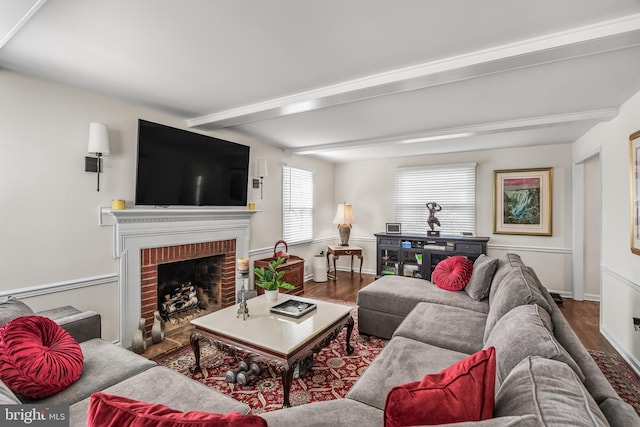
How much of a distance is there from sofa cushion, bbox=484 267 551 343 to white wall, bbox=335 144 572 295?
3106mm

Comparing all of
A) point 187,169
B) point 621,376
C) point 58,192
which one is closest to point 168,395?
point 58,192

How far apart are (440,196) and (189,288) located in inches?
169

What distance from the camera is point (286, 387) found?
6.46ft

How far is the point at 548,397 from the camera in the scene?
34.9 inches

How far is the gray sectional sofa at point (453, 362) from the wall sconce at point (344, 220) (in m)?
3.07

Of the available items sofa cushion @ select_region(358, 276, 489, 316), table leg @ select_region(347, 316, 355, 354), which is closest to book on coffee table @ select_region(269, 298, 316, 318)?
table leg @ select_region(347, 316, 355, 354)

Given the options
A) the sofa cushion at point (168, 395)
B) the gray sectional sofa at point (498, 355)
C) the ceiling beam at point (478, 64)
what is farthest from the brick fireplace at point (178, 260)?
the gray sectional sofa at point (498, 355)

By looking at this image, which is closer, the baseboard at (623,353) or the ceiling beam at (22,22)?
the ceiling beam at (22,22)

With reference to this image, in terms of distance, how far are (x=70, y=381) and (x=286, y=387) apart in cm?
116

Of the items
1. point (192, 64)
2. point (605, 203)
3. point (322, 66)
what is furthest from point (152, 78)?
point (605, 203)

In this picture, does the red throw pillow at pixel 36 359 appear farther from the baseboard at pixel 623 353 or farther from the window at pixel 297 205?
the baseboard at pixel 623 353

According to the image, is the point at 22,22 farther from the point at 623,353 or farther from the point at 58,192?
the point at 623,353

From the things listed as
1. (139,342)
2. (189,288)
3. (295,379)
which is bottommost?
(295,379)

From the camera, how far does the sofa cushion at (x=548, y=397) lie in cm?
79
